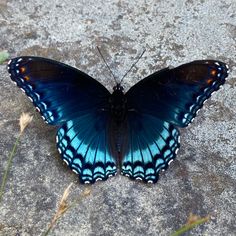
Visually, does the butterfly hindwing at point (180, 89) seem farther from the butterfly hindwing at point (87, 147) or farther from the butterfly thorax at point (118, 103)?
the butterfly hindwing at point (87, 147)

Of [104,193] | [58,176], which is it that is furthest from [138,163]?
[58,176]

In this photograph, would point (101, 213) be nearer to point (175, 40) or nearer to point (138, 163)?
point (138, 163)

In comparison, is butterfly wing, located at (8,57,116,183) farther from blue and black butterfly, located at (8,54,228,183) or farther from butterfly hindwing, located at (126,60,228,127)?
butterfly hindwing, located at (126,60,228,127)

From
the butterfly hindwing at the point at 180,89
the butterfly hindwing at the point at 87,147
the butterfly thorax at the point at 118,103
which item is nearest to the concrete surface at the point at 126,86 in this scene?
the butterfly hindwing at the point at 87,147

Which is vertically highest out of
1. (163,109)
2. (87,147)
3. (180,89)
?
(180,89)

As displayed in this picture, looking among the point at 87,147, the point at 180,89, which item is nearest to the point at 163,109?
the point at 180,89

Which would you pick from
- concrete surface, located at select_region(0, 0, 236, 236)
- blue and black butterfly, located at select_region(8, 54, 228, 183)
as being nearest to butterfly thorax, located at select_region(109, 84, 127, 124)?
blue and black butterfly, located at select_region(8, 54, 228, 183)

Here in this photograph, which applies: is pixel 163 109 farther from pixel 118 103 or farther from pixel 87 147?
pixel 87 147
